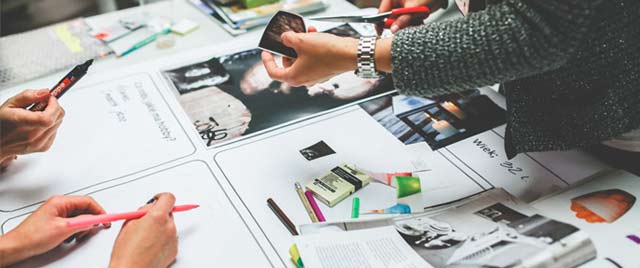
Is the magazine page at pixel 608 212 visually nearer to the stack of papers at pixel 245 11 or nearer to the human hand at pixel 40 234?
the human hand at pixel 40 234

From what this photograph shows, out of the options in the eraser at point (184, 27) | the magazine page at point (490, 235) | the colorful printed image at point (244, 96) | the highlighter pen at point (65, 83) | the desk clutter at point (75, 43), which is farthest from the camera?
the eraser at point (184, 27)

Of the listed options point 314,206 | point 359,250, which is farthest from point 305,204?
point 359,250

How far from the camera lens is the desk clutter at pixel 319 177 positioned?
2.16ft

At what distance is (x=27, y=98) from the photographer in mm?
799

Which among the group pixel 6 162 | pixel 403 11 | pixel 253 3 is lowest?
pixel 6 162

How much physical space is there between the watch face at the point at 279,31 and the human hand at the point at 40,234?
0.36m

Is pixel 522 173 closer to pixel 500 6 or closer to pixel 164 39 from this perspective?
pixel 500 6

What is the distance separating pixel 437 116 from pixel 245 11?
21.9 inches

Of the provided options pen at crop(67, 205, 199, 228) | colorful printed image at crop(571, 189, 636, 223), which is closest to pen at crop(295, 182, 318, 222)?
pen at crop(67, 205, 199, 228)

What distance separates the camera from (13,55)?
111cm

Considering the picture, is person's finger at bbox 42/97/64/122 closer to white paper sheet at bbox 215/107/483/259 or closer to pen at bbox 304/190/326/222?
white paper sheet at bbox 215/107/483/259

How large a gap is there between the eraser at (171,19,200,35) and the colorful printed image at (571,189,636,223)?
0.87 metres

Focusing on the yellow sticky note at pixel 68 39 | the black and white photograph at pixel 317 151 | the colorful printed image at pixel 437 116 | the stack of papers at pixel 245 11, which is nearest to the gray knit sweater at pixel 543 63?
the colorful printed image at pixel 437 116

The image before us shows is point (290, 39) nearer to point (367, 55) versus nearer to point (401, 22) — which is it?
point (367, 55)
